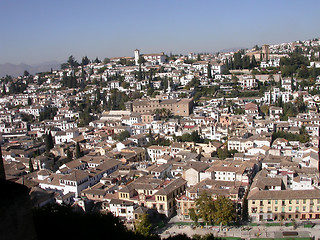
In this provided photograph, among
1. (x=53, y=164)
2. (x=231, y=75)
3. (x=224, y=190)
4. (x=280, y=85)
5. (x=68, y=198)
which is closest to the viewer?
(x=224, y=190)

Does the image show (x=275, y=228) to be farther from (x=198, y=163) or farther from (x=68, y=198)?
(x=68, y=198)

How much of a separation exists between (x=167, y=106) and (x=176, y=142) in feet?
19.9

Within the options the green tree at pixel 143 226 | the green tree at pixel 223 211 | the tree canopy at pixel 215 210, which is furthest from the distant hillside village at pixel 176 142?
the green tree at pixel 143 226

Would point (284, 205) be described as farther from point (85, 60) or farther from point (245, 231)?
point (85, 60)

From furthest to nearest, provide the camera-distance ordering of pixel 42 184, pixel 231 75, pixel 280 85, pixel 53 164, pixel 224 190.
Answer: pixel 231 75, pixel 280 85, pixel 53 164, pixel 42 184, pixel 224 190

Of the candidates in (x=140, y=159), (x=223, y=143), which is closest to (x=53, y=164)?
(x=140, y=159)

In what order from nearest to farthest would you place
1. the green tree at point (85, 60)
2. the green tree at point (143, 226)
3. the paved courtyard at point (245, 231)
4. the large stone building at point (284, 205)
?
the green tree at point (143, 226), the paved courtyard at point (245, 231), the large stone building at point (284, 205), the green tree at point (85, 60)

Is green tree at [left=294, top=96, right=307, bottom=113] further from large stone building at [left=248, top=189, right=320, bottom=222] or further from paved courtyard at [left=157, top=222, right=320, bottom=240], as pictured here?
paved courtyard at [left=157, top=222, right=320, bottom=240]

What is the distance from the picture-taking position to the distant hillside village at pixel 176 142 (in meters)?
9.82

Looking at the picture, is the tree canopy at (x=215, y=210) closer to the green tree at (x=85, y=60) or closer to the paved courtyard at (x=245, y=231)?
the paved courtyard at (x=245, y=231)

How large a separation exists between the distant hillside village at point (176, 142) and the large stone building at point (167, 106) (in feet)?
0.21

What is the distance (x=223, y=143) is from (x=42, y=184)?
8.19m

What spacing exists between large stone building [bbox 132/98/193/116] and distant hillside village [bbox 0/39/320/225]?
0.06 m

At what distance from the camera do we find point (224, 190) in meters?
9.73
